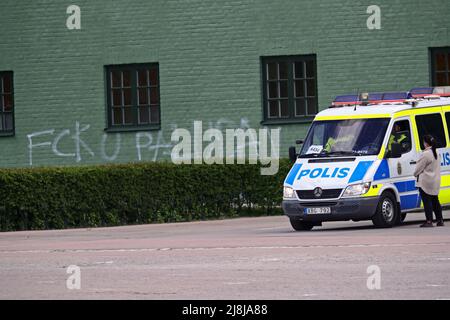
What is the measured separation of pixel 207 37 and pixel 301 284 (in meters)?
19.9

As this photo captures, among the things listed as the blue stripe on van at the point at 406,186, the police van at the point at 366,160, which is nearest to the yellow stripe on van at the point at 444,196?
the police van at the point at 366,160

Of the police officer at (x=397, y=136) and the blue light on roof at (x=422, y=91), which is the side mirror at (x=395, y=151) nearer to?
the police officer at (x=397, y=136)

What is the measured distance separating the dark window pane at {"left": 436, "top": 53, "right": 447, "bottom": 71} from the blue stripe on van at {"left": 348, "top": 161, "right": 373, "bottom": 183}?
10458mm

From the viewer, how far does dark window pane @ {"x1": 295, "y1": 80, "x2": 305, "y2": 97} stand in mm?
32969

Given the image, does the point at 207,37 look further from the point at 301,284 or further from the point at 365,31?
the point at 301,284

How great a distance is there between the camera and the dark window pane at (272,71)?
1299 inches

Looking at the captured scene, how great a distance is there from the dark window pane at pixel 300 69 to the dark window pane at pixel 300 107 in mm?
652

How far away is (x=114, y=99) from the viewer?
34.1 meters

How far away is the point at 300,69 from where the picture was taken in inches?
1294

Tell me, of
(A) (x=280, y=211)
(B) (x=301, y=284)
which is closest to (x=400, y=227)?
(A) (x=280, y=211)

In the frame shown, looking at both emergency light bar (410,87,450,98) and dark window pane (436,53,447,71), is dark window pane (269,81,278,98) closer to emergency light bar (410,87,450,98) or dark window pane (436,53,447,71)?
dark window pane (436,53,447,71)

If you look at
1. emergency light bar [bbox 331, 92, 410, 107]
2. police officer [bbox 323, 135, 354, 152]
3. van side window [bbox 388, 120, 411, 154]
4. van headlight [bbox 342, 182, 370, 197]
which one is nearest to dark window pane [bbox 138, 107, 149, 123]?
emergency light bar [bbox 331, 92, 410, 107]

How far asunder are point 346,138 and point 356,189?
1430 mm

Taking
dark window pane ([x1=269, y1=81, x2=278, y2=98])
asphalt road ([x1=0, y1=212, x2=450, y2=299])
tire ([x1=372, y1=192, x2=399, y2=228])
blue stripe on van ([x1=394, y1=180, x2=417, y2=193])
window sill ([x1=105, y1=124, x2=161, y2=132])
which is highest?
dark window pane ([x1=269, y1=81, x2=278, y2=98])
